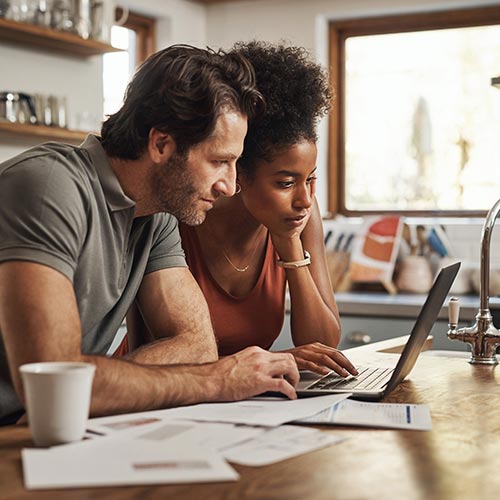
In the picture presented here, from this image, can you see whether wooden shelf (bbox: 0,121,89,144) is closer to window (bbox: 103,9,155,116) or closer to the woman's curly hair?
window (bbox: 103,9,155,116)

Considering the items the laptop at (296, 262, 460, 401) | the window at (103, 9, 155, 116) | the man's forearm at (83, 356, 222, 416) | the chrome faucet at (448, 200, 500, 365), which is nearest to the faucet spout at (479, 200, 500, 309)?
the chrome faucet at (448, 200, 500, 365)

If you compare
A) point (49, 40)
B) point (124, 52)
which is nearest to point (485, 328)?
point (49, 40)

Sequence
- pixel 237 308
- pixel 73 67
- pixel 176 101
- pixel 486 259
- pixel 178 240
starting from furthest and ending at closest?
pixel 73 67 < pixel 237 308 < pixel 486 259 < pixel 178 240 < pixel 176 101

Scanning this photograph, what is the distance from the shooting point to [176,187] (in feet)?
6.03

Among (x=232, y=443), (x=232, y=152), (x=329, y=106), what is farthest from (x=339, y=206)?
(x=232, y=443)

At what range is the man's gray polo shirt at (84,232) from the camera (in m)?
1.51

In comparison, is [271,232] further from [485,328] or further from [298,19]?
[298,19]

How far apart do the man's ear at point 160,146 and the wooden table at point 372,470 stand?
670 millimetres

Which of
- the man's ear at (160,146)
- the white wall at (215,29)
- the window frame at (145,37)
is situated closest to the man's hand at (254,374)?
the man's ear at (160,146)

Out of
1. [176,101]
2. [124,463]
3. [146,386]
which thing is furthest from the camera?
[176,101]

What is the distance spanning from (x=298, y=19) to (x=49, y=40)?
1471 millimetres

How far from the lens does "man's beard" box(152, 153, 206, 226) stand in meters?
1.83

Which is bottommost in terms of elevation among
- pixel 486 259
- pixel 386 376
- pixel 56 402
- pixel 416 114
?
pixel 386 376

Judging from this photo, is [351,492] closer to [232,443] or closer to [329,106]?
[232,443]
